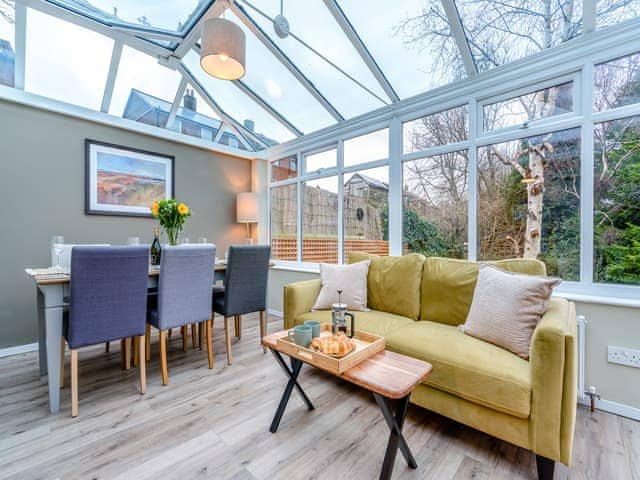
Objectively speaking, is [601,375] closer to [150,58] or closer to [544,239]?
[544,239]

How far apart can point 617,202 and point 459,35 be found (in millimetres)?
1664

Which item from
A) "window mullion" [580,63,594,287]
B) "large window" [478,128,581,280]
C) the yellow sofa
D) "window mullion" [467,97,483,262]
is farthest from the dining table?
"window mullion" [580,63,594,287]

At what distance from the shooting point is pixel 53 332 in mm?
1798

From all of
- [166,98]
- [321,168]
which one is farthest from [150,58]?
[321,168]

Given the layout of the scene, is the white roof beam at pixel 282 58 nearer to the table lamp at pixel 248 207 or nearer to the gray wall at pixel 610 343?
the table lamp at pixel 248 207

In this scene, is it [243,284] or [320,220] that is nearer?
[243,284]

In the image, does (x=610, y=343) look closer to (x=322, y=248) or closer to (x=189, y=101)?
(x=322, y=248)

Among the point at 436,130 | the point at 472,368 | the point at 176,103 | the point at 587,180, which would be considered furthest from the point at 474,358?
the point at 176,103

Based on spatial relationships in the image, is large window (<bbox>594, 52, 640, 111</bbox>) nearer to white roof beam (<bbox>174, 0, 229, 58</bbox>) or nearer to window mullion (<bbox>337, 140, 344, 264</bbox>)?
window mullion (<bbox>337, 140, 344, 264</bbox>)

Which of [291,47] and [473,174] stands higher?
[291,47]

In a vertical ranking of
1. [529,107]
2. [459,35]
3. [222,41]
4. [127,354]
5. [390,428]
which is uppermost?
[459,35]

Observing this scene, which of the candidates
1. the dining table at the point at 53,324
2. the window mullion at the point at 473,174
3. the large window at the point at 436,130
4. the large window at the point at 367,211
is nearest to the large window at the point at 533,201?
the window mullion at the point at 473,174

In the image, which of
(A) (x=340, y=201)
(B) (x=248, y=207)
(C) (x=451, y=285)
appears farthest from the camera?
(B) (x=248, y=207)

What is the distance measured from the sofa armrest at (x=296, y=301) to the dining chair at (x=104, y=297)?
108 centimetres
